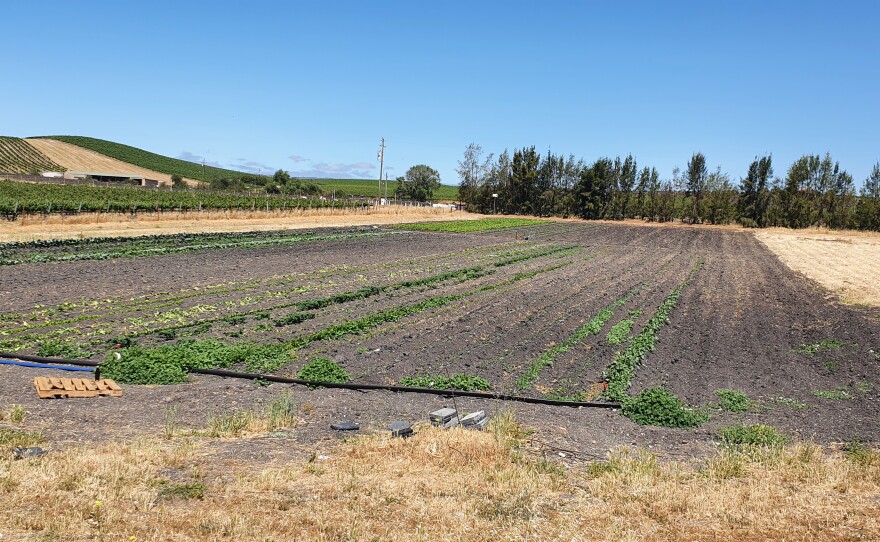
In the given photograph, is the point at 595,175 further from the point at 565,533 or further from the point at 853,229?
the point at 565,533

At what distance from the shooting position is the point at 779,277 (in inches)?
1168

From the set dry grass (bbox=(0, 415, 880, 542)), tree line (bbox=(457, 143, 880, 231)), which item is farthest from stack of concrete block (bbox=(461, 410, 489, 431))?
tree line (bbox=(457, 143, 880, 231))

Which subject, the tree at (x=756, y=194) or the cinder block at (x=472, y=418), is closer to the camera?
the cinder block at (x=472, y=418)

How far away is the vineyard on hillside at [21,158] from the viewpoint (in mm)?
103062

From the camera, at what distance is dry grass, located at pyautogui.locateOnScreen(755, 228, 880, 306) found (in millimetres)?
25105

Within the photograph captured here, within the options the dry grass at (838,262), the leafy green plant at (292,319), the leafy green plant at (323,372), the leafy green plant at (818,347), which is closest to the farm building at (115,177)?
the dry grass at (838,262)

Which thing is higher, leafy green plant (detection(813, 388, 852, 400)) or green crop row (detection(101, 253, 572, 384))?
leafy green plant (detection(813, 388, 852, 400))

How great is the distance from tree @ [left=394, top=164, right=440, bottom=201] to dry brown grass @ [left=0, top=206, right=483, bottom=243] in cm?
5304

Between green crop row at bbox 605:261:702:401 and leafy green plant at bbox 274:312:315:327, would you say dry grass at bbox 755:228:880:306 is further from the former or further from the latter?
leafy green plant at bbox 274:312:315:327

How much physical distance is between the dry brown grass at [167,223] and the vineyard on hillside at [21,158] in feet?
224

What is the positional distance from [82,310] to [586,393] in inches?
473

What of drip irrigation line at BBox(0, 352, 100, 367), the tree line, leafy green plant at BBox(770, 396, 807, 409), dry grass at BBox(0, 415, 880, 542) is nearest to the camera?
dry grass at BBox(0, 415, 880, 542)

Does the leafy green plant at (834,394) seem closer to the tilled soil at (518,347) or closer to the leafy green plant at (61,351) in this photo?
the tilled soil at (518,347)

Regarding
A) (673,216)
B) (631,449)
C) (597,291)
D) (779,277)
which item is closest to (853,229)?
(673,216)
